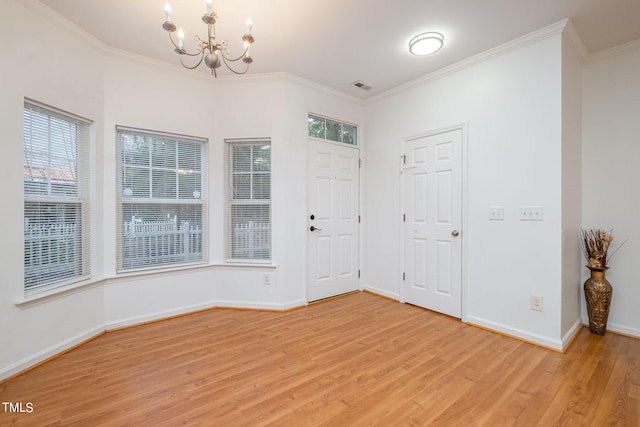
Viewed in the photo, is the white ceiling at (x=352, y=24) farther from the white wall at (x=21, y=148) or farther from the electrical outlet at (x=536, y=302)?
the electrical outlet at (x=536, y=302)

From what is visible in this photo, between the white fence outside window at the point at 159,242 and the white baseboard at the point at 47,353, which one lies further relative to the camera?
the white fence outside window at the point at 159,242

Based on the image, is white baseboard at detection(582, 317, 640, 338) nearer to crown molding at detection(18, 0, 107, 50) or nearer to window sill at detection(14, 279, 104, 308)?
window sill at detection(14, 279, 104, 308)

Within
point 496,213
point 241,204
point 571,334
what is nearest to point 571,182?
point 496,213

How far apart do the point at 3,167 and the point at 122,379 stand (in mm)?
1739

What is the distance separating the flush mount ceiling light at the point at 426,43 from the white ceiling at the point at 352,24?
0.06 metres

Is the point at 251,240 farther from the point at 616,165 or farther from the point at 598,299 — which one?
the point at 616,165

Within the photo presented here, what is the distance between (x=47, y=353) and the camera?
2271 mm

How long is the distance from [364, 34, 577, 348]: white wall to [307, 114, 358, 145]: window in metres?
0.99

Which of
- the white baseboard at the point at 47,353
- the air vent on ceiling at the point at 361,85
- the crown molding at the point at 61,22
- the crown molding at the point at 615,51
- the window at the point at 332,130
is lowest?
the white baseboard at the point at 47,353

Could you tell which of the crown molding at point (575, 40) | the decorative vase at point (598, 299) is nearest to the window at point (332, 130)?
the crown molding at point (575, 40)

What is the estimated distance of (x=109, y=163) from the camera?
2859 mm

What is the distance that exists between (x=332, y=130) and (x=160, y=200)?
7.56 feet

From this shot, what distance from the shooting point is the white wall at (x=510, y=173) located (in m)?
2.47

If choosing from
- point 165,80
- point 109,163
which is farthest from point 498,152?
point 109,163
